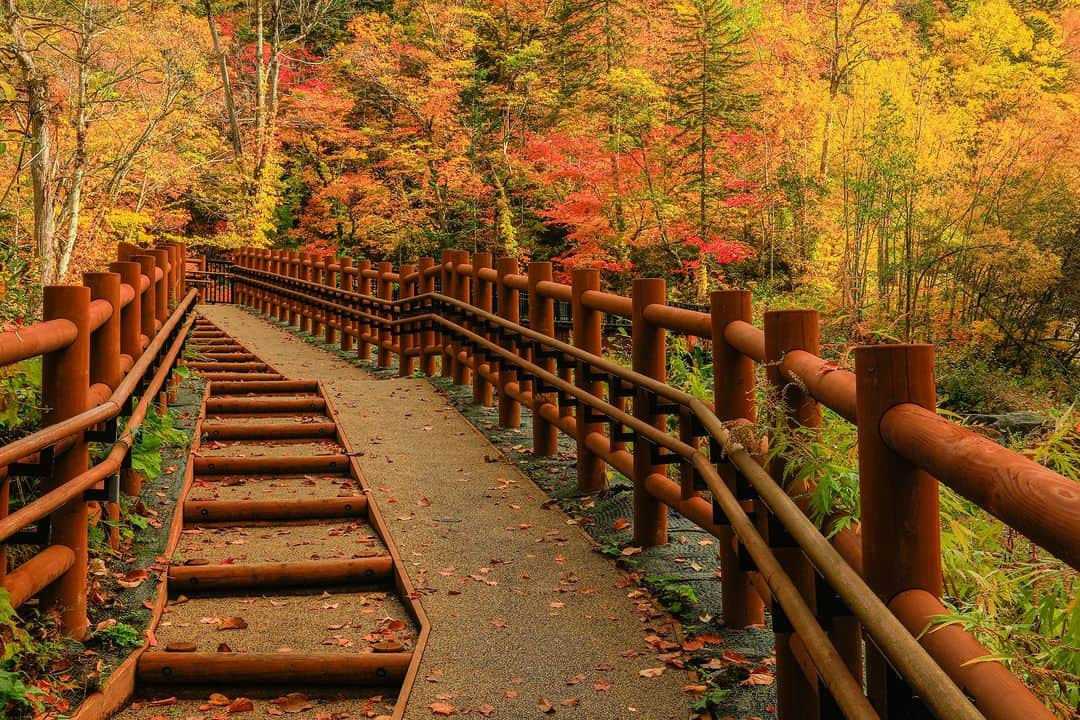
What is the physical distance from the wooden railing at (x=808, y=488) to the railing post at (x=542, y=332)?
0.40ft

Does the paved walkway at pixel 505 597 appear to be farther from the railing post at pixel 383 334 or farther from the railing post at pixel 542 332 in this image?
the railing post at pixel 383 334

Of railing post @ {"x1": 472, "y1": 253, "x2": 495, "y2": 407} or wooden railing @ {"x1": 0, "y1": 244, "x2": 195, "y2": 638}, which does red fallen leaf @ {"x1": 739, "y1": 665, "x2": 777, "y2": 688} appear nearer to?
wooden railing @ {"x1": 0, "y1": 244, "x2": 195, "y2": 638}

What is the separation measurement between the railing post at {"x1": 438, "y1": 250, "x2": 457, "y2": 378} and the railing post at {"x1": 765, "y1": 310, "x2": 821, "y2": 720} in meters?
7.49

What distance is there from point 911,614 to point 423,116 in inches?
966

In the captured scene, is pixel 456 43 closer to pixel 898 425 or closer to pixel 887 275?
pixel 887 275

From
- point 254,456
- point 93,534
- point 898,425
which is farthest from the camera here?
point 254,456

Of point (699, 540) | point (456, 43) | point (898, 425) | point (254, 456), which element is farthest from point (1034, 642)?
point (456, 43)

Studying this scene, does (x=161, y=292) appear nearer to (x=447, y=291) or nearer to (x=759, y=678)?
(x=447, y=291)

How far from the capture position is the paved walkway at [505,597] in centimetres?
382

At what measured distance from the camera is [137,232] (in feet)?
77.6

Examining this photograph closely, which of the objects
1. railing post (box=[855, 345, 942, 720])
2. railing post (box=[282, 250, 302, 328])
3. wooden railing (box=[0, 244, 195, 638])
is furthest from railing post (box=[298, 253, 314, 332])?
railing post (box=[855, 345, 942, 720])

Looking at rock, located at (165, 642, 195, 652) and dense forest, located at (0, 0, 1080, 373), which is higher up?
dense forest, located at (0, 0, 1080, 373)

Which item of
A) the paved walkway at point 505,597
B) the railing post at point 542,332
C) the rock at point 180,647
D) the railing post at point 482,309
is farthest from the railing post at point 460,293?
the rock at point 180,647

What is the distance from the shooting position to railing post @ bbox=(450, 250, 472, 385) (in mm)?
10305
